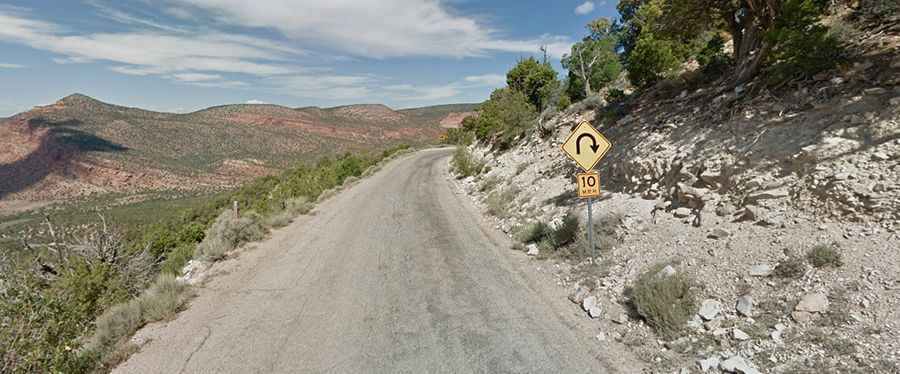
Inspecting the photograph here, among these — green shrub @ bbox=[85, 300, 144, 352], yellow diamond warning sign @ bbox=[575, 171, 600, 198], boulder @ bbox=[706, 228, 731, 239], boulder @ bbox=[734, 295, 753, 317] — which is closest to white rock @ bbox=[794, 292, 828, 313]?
boulder @ bbox=[734, 295, 753, 317]

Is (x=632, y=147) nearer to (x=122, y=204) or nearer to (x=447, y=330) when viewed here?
(x=447, y=330)

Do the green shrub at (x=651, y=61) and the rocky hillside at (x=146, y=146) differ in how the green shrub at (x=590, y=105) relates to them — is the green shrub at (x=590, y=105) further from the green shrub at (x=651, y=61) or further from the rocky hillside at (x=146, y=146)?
the rocky hillside at (x=146, y=146)

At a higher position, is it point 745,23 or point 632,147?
point 745,23

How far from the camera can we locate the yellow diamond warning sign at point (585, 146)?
722 cm

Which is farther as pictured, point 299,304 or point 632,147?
point 632,147

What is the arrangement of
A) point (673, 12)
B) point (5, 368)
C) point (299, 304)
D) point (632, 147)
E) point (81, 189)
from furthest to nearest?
point (81, 189) < point (673, 12) < point (632, 147) < point (299, 304) < point (5, 368)

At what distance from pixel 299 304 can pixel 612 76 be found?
24.4 m

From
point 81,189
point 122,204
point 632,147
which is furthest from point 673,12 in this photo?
point 81,189

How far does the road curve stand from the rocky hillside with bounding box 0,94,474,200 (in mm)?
79423

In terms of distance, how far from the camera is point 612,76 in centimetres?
2562

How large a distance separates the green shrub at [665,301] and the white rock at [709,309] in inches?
4.8

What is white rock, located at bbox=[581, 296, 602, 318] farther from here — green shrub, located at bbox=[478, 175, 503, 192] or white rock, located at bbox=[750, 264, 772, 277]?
green shrub, located at bbox=[478, 175, 503, 192]

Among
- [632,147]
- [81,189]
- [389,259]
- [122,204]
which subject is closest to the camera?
[389,259]

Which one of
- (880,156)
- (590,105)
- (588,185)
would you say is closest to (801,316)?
(880,156)
